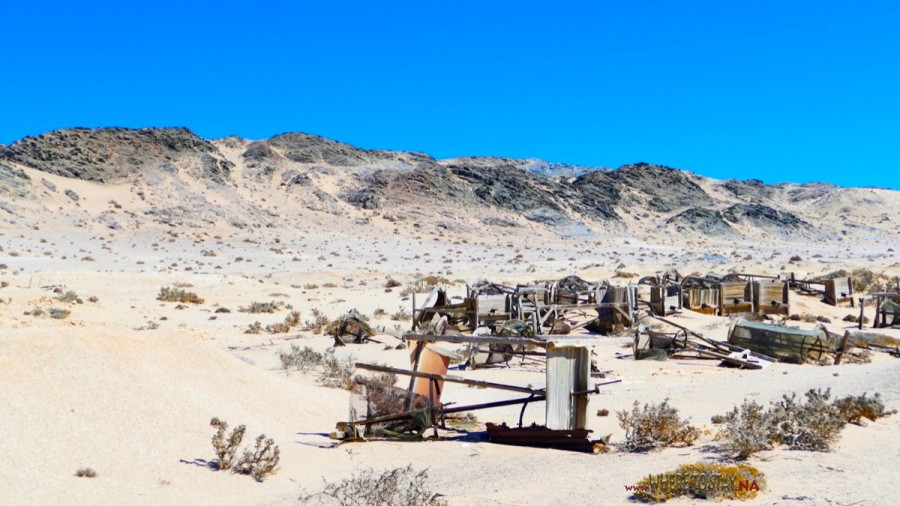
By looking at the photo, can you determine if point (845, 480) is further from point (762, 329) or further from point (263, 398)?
point (762, 329)

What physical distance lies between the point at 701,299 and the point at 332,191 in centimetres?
5440

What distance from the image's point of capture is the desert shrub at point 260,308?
78.3 ft

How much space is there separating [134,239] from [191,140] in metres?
28.9

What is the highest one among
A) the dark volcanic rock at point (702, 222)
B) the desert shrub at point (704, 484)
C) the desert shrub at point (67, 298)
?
the dark volcanic rock at point (702, 222)

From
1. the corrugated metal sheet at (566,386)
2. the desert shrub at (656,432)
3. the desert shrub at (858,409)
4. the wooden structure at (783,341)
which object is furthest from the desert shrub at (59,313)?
the desert shrub at (858,409)

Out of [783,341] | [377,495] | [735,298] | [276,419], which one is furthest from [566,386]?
[735,298]

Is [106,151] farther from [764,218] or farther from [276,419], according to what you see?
[764,218]

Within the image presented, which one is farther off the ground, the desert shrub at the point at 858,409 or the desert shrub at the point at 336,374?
the desert shrub at the point at 858,409

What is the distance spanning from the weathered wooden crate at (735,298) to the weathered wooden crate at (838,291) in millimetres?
5017

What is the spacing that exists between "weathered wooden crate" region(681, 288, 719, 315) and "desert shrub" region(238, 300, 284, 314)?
13.1 metres

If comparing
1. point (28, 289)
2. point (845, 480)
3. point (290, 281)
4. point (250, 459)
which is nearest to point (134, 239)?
point (290, 281)

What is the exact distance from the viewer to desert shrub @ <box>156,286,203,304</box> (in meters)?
25.0

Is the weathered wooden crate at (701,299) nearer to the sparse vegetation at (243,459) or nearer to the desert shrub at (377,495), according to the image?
the sparse vegetation at (243,459)

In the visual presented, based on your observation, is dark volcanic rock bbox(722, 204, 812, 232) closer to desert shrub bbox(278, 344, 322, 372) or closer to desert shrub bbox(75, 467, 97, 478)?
desert shrub bbox(278, 344, 322, 372)
